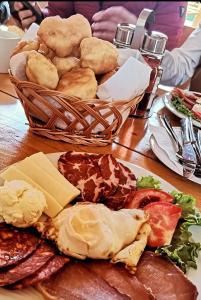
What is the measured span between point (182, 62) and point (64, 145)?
118 centimetres

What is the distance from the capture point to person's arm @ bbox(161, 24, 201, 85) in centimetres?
179

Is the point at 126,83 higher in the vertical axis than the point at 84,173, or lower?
higher

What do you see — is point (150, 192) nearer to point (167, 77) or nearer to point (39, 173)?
point (39, 173)

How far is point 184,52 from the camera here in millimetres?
1910

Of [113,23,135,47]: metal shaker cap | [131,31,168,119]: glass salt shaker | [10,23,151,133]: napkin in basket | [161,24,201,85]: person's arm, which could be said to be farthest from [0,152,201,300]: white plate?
[161,24,201,85]: person's arm

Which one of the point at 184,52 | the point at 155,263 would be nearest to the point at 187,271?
the point at 155,263

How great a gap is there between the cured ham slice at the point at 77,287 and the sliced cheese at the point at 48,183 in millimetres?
148

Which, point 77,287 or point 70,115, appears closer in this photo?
point 77,287

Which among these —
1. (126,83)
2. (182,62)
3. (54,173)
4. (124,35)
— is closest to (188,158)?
(126,83)

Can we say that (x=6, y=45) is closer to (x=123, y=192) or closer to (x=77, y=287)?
(x=123, y=192)

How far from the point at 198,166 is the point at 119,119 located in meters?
0.21

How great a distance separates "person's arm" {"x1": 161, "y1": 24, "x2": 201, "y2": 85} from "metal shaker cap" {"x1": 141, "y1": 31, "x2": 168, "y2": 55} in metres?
0.74

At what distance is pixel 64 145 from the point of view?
0.86 meters

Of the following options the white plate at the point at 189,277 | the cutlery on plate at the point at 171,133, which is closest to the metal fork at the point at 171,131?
the cutlery on plate at the point at 171,133
